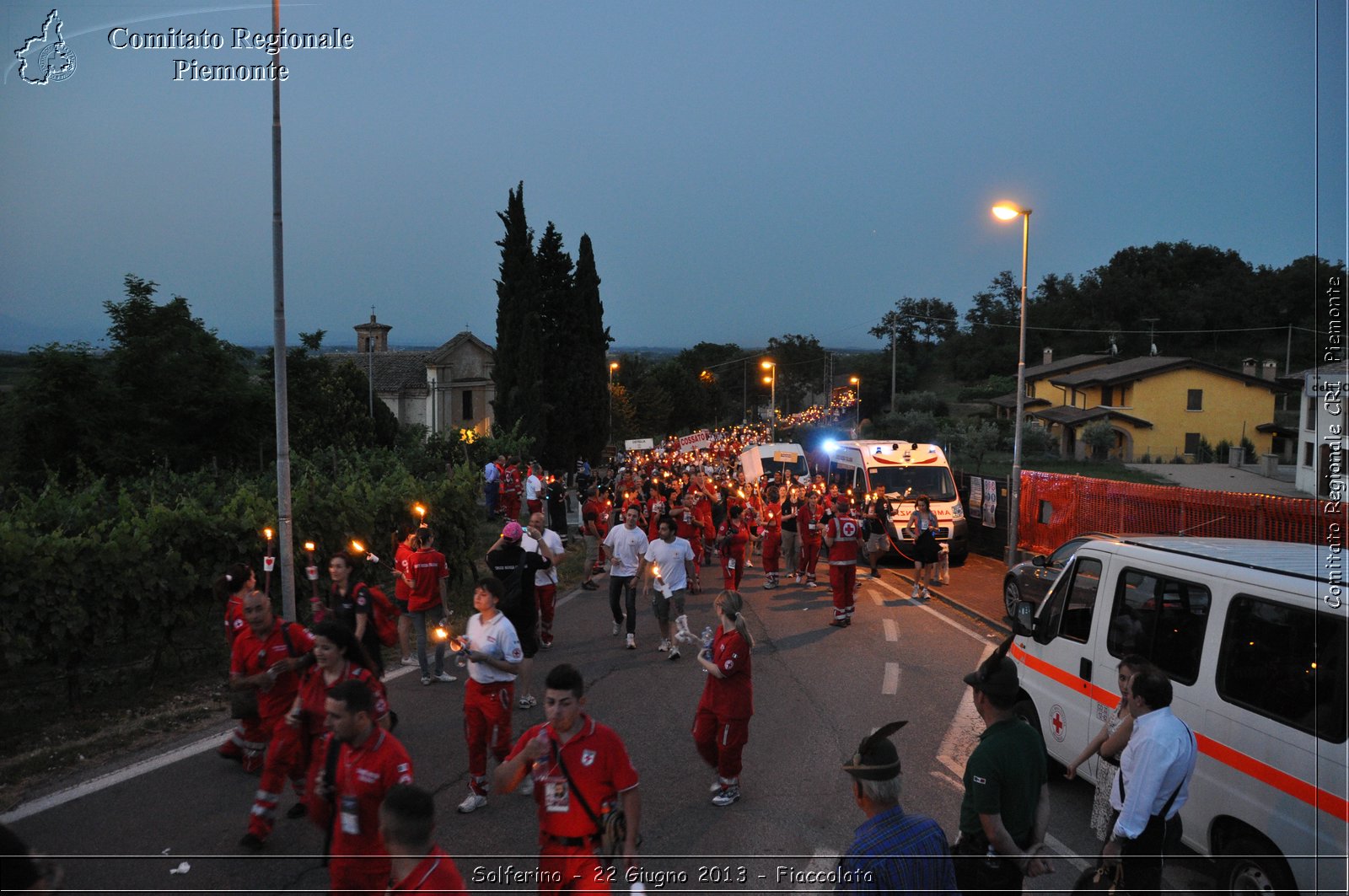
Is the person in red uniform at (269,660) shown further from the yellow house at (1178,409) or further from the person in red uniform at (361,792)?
the yellow house at (1178,409)

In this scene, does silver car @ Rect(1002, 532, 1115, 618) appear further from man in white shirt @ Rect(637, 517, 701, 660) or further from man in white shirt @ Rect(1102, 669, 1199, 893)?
man in white shirt @ Rect(1102, 669, 1199, 893)

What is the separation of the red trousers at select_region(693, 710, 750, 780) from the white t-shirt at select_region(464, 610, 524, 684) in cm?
156

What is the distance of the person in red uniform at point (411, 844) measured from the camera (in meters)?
3.28

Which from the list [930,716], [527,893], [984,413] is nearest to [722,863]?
[527,893]

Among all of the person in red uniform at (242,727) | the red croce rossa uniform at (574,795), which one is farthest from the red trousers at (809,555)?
the red croce rossa uniform at (574,795)

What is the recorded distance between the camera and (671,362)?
88438 mm

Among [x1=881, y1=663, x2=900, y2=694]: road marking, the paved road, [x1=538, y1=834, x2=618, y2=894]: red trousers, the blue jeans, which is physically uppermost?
[x1=538, y1=834, x2=618, y2=894]: red trousers

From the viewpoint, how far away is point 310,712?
18.9 ft

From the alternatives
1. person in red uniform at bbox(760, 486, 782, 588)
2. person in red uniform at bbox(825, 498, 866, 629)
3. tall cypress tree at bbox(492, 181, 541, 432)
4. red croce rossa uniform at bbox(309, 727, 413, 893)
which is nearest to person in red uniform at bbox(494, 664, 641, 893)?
red croce rossa uniform at bbox(309, 727, 413, 893)

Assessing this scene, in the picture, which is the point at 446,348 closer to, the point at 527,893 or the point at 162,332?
the point at 162,332

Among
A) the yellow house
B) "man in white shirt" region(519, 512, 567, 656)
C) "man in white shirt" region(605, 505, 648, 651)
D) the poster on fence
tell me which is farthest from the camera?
the yellow house

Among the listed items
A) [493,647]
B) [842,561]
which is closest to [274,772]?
[493,647]

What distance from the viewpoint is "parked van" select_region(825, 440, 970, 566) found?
19531mm

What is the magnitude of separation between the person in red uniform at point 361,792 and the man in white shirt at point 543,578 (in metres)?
4.57
